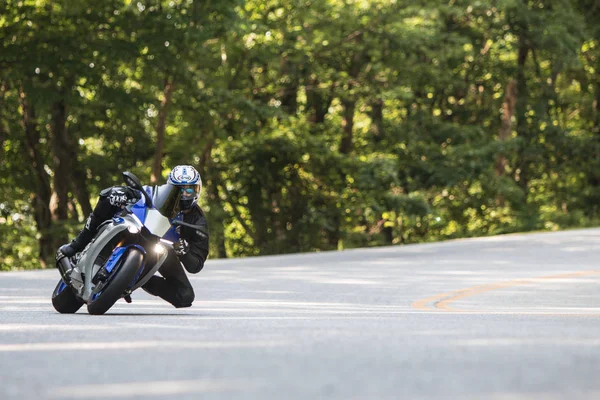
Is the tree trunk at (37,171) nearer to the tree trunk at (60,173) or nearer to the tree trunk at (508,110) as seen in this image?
the tree trunk at (60,173)

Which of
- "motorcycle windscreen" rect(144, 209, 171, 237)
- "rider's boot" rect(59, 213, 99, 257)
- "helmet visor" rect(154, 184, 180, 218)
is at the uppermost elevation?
"helmet visor" rect(154, 184, 180, 218)

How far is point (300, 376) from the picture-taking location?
241 inches

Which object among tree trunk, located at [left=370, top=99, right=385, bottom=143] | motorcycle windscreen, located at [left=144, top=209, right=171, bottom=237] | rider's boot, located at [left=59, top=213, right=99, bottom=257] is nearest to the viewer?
motorcycle windscreen, located at [left=144, top=209, right=171, bottom=237]

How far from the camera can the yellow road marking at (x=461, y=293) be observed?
14.1 m

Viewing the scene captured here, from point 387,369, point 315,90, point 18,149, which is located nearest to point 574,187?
point 315,90

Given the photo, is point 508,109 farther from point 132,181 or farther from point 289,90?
point 132,181

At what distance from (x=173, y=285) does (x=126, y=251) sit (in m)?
1.15

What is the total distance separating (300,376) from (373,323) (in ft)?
12.6

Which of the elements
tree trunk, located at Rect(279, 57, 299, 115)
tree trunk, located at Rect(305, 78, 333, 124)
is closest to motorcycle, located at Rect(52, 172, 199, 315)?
tree trunk, located at Rect(279, 57, 299, 115)

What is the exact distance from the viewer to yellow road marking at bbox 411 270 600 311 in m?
14.1

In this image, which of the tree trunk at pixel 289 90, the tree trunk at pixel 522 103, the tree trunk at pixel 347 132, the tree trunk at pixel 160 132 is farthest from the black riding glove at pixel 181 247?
the tree trunk at pixel 522 103

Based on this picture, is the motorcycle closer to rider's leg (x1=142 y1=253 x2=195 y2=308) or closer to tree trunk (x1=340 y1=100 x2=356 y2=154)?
rider's leg (x1=142 y1=253 x2=195 y2=308)

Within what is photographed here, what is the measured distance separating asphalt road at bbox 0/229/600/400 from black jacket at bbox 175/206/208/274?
543 mm

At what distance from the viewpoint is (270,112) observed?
32469mm
